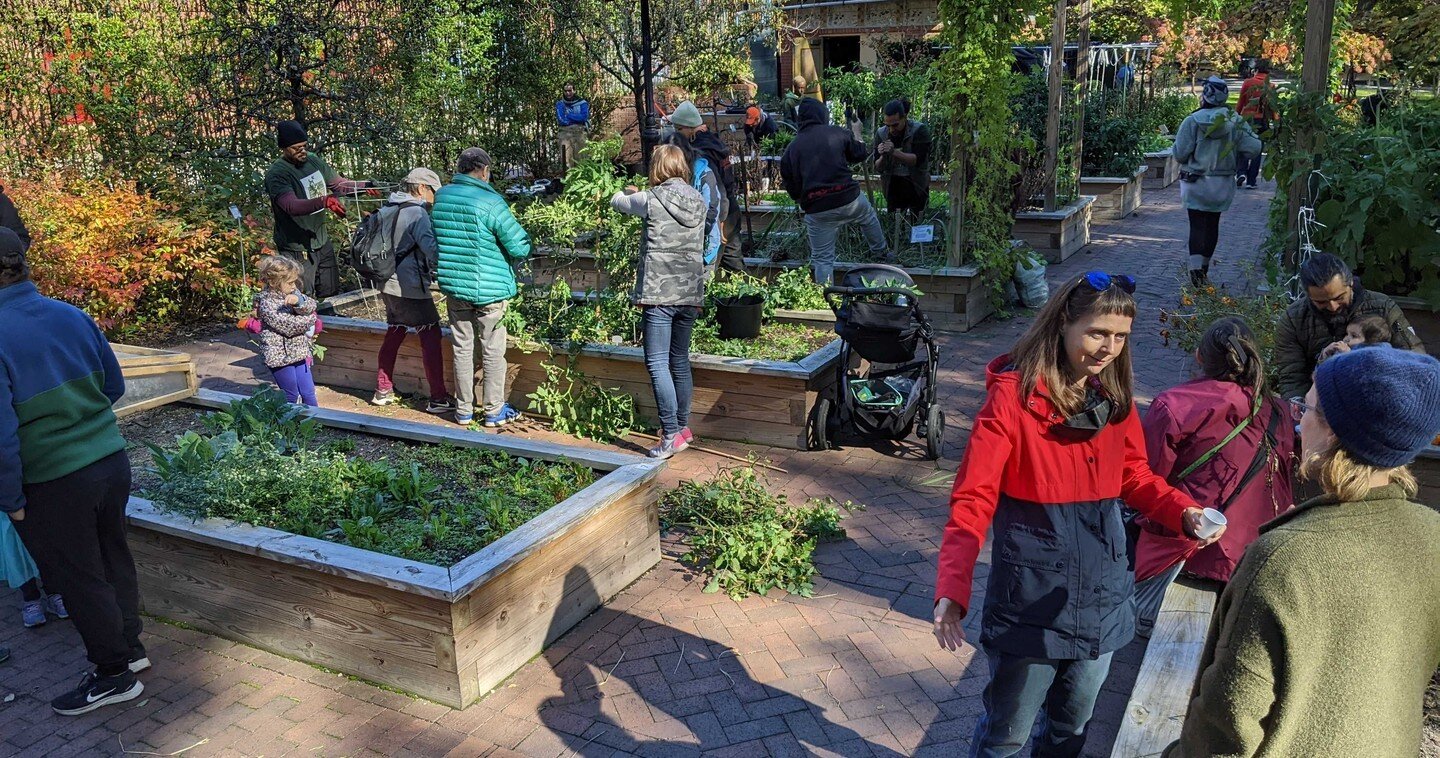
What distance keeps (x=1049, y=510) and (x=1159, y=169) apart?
1632cm

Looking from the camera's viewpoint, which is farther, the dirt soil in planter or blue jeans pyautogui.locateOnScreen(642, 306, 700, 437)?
A: blue jeans pyautogui.locateOnScreen(642, 306, 700, 437)

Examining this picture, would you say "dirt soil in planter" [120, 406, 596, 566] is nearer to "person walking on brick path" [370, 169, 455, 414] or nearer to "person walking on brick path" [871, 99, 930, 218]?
"person walking on brick path" [370, 169, 455, 414]

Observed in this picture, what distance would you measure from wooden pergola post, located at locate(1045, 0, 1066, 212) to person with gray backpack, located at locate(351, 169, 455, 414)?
7.18 metres

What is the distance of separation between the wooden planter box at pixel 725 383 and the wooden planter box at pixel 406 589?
1.76 meters

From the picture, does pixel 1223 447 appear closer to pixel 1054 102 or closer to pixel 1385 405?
pixel 1385 405

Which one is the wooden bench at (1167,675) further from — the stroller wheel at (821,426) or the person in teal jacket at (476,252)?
the person in teal jacket at (476,252)

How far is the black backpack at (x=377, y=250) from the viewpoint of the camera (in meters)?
7.07

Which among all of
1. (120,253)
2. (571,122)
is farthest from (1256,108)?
(120,253)

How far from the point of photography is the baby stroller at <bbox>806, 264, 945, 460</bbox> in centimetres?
619

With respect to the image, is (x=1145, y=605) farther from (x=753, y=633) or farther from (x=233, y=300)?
(x=233, y=300)

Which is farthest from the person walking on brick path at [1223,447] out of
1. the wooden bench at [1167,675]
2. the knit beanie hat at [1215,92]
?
the knit beanie hat at [1215,92]

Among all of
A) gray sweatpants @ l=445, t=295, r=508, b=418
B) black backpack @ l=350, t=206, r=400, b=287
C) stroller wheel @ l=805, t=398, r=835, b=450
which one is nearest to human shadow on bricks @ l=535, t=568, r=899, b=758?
stroller wheel @ l=805, t=398, r=835, b=450

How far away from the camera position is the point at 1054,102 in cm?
1146

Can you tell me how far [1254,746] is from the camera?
190cm
